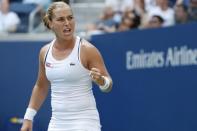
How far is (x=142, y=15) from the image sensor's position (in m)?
10.1

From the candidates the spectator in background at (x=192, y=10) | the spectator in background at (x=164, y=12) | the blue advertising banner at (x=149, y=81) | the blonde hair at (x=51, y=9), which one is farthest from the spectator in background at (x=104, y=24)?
the blonde hair at (x=51, y=9)

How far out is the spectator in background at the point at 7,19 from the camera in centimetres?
1202

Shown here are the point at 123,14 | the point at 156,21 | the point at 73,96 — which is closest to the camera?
the point at 73,96

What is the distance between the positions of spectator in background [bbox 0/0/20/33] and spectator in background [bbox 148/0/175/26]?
113 inches

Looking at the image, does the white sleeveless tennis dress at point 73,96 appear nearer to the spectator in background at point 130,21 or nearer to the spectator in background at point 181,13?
the spectator in background at point 181,13

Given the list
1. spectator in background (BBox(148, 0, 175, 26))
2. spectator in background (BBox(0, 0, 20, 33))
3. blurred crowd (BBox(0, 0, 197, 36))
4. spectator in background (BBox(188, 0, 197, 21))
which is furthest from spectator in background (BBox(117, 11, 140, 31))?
spectator in background (BBox(0, 0, 20, 33))

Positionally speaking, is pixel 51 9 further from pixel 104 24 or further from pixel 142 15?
pixel 104 24

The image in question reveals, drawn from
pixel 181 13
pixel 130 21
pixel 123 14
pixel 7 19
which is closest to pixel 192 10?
pixel 181 13

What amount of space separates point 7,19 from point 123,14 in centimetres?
247

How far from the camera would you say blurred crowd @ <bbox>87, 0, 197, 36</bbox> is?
902cm

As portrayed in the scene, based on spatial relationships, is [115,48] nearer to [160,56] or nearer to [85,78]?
[160,56]

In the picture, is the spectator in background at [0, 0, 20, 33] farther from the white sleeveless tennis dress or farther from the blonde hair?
the white sleeveless tennis dress

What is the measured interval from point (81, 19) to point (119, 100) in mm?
3274

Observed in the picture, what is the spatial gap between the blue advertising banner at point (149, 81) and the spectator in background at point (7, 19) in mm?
1487
